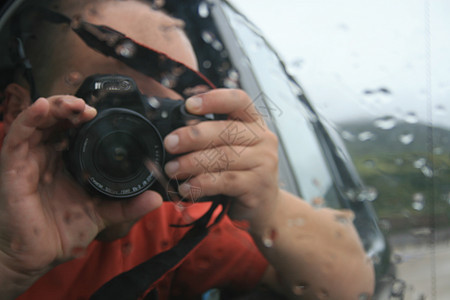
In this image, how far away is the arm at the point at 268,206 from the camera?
64 cm

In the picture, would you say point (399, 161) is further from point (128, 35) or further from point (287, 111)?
point (128, 35)

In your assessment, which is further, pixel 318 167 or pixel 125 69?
pixel 318 167

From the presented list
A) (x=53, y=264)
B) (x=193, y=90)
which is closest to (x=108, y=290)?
(x=53, y=264)

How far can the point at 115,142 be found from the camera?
62 cm

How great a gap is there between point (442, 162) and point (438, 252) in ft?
0.50

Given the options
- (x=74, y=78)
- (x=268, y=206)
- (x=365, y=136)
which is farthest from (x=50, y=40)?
(x=365, y=136)

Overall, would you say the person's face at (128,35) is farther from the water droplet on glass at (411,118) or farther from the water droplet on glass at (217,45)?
the water droplet on glass at (411,118)

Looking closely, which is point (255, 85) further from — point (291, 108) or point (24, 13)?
point (24, 13)

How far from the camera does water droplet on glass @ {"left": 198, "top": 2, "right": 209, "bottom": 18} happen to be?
0.76m

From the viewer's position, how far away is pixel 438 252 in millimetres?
739

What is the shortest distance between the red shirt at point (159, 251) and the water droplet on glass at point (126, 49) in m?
0.23

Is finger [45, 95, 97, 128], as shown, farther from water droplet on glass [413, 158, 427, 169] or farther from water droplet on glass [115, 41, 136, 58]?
water droplet on glass [413, 158, 427, 169]

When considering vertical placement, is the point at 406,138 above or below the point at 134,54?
below

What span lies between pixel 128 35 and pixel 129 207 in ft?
0.82
